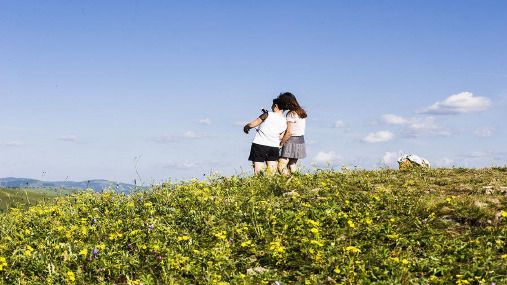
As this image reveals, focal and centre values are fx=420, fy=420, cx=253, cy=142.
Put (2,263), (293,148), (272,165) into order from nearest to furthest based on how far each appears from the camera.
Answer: (2,263) → (272,165) → (293,148)

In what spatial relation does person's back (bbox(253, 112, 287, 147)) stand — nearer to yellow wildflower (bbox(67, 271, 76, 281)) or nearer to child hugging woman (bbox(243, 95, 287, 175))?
child hugging woman (bbox(243, 95, 287, 175))

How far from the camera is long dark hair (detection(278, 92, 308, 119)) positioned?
1248cm

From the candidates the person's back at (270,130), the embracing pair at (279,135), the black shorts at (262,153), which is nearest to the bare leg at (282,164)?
the embracing pair at (279,135)

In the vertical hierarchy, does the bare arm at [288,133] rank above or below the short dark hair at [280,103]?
below

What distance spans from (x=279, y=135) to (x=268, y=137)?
46cm

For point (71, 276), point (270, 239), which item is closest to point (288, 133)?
point (270, 239)

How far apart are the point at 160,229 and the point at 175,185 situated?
356 cm

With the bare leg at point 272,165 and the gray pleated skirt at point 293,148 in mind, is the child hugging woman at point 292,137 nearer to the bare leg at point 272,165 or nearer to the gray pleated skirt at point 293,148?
the gray pleated skirt at point 293,148

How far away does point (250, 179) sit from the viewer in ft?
38.2

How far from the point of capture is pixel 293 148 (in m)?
13.0

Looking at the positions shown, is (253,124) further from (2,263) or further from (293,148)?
(2,263)

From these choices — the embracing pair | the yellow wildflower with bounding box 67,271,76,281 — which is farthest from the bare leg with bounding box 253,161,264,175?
the yellow wildflower with bounding box 67,271,76,281

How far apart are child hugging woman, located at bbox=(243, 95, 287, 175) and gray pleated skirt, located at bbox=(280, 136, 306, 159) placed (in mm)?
491

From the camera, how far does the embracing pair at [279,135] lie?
1223 centimetres
